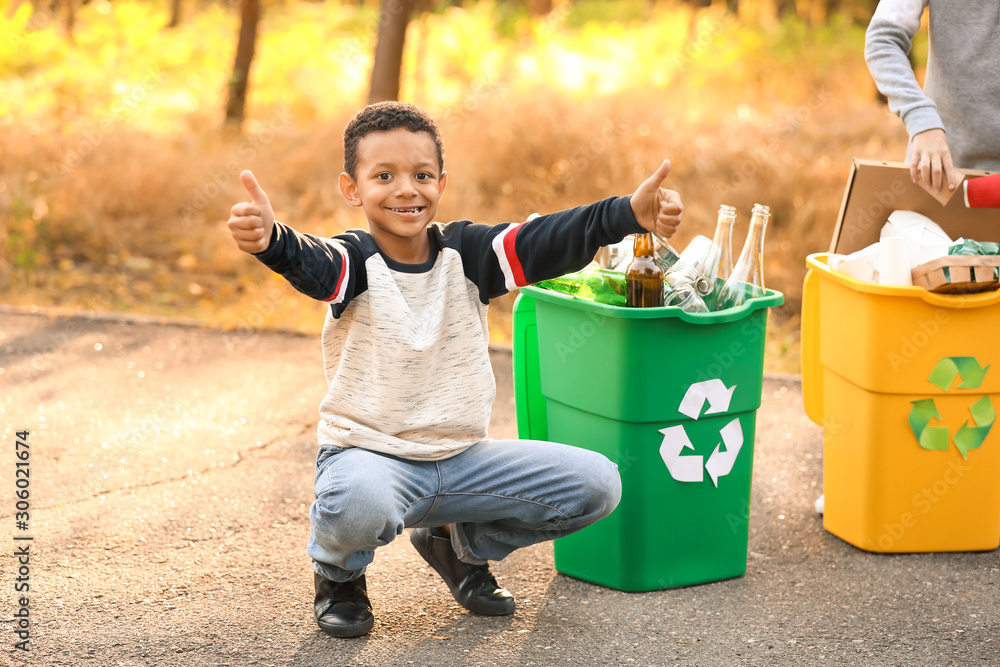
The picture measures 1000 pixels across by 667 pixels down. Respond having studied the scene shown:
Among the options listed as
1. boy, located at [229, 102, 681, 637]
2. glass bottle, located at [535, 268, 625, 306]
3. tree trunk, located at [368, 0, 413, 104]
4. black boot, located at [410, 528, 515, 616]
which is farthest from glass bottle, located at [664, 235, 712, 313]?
tree trunk, located at [368, 0, 413, 104]

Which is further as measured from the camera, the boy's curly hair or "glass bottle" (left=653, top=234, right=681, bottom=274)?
"glass bottle" (left=653, top=234, right=681, bottom=274)

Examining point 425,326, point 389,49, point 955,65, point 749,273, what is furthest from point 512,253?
point 389,49

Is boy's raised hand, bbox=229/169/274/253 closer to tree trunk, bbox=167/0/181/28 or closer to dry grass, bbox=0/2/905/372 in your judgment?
dry grass, bbox=0/2/905/372

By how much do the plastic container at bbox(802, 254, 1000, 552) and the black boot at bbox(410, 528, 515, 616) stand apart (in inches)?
44.1

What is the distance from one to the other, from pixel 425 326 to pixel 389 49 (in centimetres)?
650

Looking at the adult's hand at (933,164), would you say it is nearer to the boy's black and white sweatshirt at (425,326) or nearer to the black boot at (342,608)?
the boy's black and white sweatshirt at (425,326)

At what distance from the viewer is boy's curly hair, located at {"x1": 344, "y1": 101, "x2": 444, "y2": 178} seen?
2.27m

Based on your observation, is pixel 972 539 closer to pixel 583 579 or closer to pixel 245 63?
pixel 583 579

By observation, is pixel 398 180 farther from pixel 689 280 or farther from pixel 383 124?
pixel 689 280

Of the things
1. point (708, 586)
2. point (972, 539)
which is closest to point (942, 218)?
point (972, 539)

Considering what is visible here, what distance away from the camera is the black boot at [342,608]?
234cm

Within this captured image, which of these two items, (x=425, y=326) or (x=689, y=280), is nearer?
(x=425, y=326)

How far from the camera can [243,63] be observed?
9.89 m

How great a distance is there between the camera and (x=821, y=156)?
24.7 ft
